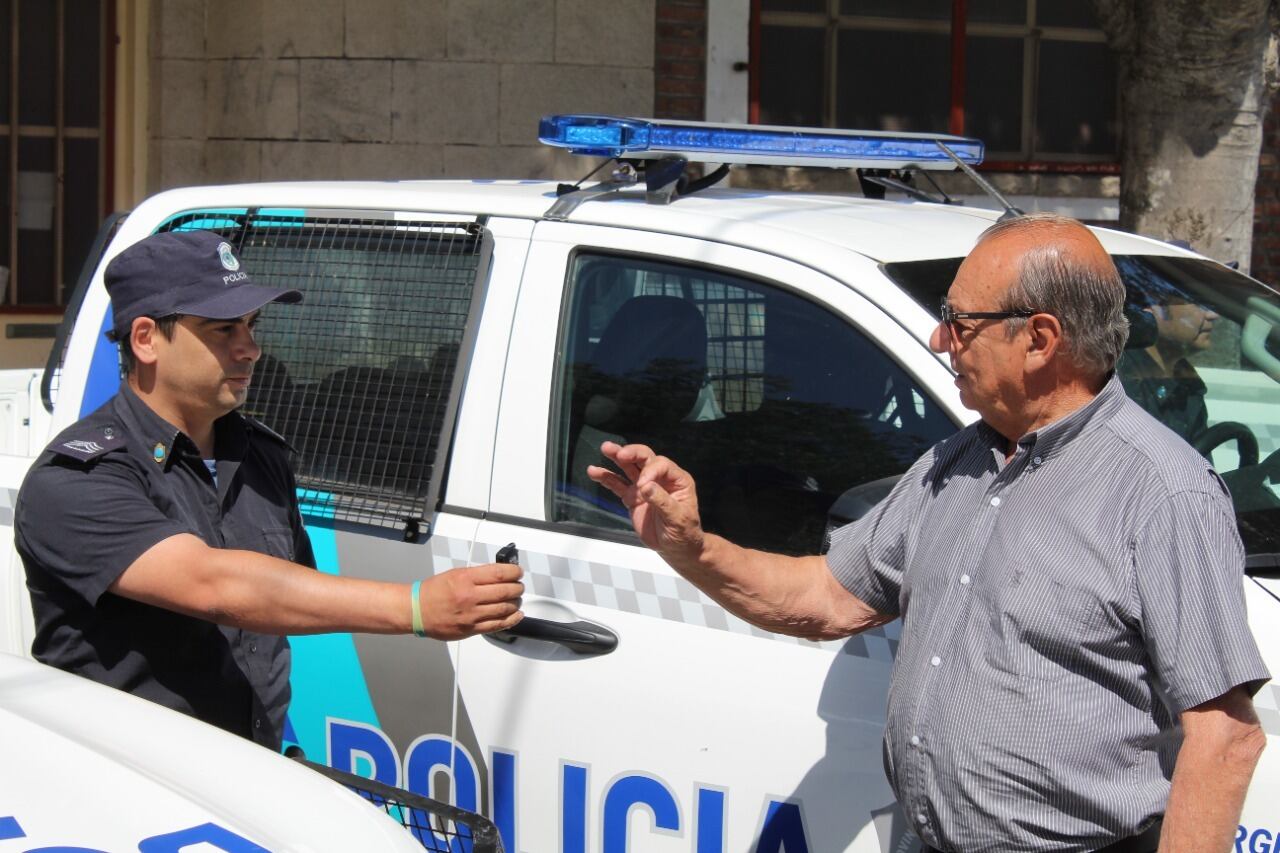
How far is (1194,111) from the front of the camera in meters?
5.76

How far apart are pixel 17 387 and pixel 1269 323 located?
12.2 ft

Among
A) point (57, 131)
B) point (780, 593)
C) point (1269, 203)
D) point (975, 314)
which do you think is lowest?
point (780, 593)

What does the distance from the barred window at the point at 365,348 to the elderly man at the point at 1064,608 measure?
1157mm

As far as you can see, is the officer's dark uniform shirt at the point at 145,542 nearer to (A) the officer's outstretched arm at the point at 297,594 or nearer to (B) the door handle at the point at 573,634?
(A) the officer's outstretched arm at the point at 297,594

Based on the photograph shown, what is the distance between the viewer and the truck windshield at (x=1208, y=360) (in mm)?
2766

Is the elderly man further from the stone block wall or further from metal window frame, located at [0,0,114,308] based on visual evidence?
metal window frame, located at [0,0,114,308]

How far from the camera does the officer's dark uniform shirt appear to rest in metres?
2.22

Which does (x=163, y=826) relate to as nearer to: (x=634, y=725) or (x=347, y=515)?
(x=634, y=725)

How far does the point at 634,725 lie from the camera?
2.70 m

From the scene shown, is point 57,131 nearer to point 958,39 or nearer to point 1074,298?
point 958,39

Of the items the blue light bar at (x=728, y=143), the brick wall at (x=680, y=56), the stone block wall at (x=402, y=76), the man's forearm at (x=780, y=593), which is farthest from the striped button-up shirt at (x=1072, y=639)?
the brick wall at (x=680, y=56)

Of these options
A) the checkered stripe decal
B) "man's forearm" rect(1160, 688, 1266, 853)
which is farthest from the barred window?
"man's forearm" rect(1160, 688, 1266, 853)

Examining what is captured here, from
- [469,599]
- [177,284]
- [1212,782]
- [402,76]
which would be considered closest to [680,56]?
[402,76]

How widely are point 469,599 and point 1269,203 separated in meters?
8.17
